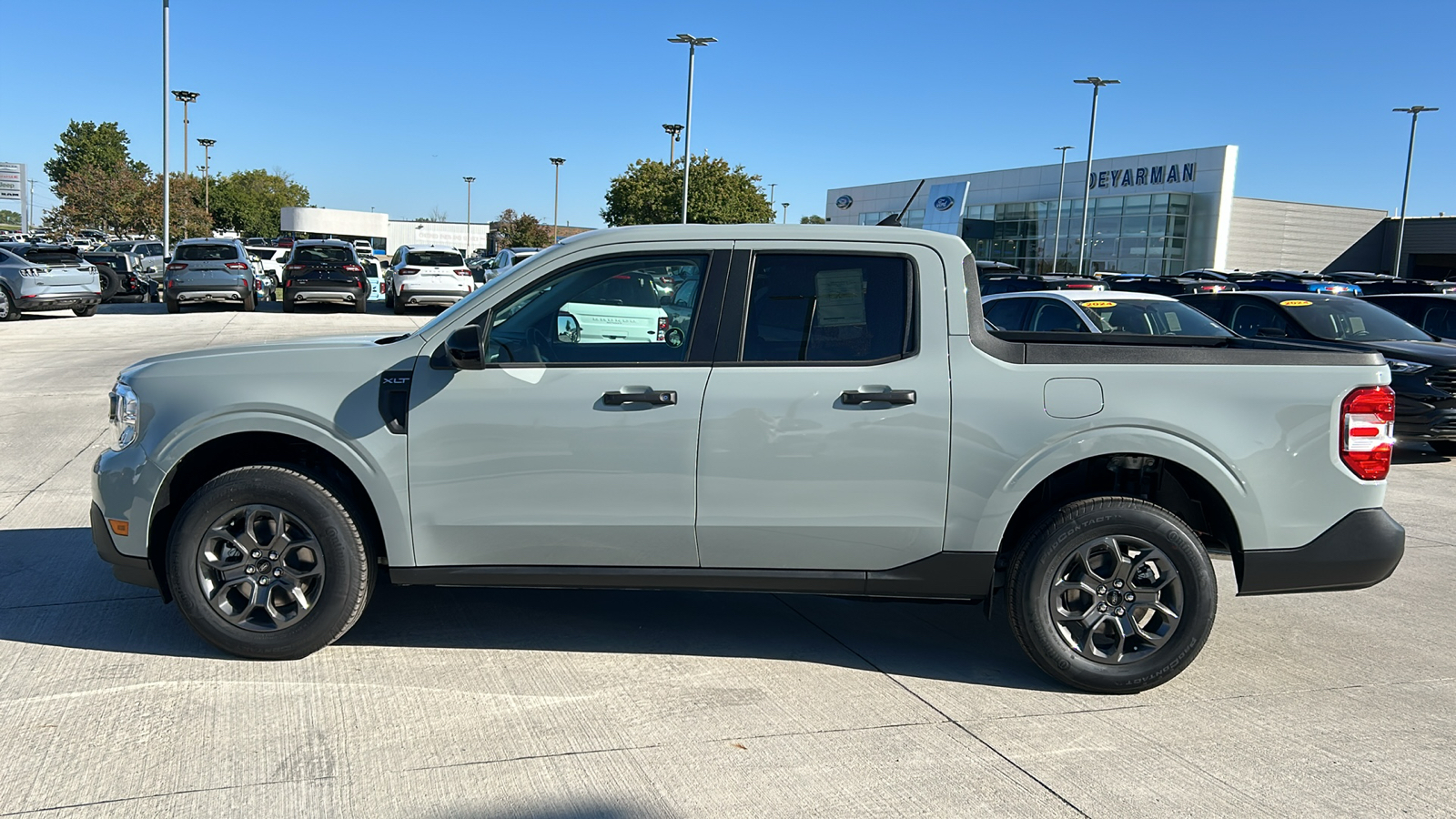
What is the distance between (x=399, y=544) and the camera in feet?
14.8

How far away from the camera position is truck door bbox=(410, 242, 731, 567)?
4.36 meters

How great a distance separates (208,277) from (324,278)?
2409 millimetres

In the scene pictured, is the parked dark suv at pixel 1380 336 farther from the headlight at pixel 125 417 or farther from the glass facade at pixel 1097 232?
the glass facade at pixel 1097 232

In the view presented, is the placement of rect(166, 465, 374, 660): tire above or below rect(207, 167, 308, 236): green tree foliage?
below

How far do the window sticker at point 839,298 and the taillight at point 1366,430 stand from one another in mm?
→ 1908

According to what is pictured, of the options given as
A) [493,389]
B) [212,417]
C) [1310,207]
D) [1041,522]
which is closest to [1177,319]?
[1041,522]

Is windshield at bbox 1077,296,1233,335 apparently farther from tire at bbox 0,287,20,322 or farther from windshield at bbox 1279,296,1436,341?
tire at bbox 0,287,20,322

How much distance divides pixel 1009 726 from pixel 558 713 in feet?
5.48

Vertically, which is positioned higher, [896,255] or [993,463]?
[896,255]

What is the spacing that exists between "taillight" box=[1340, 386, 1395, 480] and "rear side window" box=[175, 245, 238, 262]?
82.6ft

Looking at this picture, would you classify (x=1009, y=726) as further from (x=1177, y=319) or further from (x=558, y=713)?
(x=1177, y=319)

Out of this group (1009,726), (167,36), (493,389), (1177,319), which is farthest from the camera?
(167,36)

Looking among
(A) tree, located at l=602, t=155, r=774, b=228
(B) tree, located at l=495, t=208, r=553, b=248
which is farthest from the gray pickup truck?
(B) tree, located at l=495, t=208, r=553, b=248

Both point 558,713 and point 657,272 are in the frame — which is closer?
point 558,713
